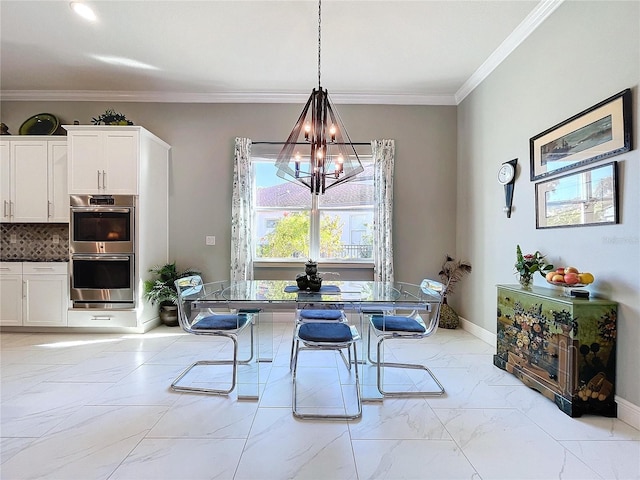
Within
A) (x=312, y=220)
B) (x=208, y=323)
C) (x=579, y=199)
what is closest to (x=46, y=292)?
(x=208, y=323)

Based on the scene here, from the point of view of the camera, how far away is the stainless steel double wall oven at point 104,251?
3578 mm

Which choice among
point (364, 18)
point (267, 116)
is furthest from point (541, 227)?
point (267, 116)

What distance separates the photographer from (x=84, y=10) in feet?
8.75

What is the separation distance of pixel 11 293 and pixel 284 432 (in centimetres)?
386

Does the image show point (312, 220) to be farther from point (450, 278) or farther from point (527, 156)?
point (527, 156)

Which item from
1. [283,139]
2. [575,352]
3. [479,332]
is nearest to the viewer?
[575,352]

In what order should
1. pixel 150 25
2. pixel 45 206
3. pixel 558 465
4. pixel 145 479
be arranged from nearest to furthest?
pixel 145 479 → pixel 558 465 → pixel 150 25 → pixel 45 206

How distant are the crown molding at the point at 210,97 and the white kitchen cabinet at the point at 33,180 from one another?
31.8 inches

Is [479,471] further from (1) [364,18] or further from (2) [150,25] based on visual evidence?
(2) [150,25]

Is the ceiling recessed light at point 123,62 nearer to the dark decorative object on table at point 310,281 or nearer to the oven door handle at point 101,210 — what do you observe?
the oven door handle at point 101,210

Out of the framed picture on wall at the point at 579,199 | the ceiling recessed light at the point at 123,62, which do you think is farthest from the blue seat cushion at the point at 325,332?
the ceiling recessed light at the point at 123,62

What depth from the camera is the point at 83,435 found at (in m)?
1.78

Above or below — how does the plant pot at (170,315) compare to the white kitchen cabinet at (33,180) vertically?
below

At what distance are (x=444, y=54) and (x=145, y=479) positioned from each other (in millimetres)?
4063
